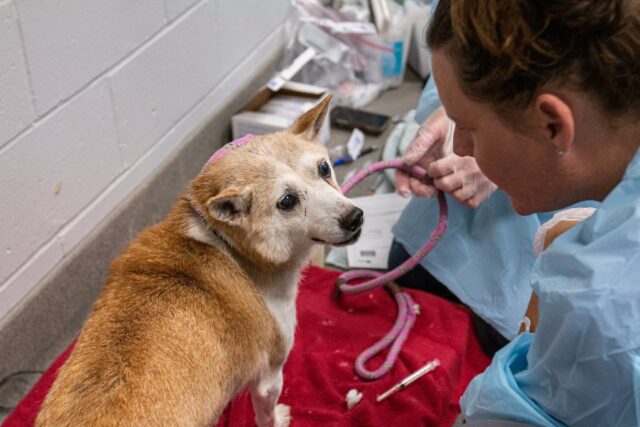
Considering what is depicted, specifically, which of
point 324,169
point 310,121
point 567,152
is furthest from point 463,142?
point 310,121

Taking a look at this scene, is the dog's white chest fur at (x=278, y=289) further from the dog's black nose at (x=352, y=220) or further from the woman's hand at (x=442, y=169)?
the woman's hand at (x=442, y=169)

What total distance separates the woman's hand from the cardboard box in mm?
870

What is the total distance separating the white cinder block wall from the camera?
5.21 feet

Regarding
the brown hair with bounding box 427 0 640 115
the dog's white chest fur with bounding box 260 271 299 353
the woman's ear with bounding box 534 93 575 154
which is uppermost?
the brown hair with bounding box 427 0 640 115

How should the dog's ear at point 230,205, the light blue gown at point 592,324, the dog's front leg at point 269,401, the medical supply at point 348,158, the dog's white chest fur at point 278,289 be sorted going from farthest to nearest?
the medical supply at point 348,158
the dog's front leg at point 269,401
the dog's white chest fur at point 278,289
the dog's ear at point 230,205
the light blue gown at point 592,324

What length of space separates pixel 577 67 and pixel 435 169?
81 cm

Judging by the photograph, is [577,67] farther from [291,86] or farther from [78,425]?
[291,86]

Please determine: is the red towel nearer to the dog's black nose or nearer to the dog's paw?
the dog's paw

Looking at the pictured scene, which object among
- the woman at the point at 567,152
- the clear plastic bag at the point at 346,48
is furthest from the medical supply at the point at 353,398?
the clear plastic bag at the point at 346,48

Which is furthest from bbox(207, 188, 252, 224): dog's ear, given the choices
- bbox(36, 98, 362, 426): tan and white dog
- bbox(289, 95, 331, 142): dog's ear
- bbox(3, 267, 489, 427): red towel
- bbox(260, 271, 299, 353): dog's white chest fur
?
bbox(3, 267, 489, 427): red towel

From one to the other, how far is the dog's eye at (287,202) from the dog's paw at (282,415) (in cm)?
58

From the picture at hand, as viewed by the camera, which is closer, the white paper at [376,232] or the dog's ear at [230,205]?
the dog's ear at [230,205]

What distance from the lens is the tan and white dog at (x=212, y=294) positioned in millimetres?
1089

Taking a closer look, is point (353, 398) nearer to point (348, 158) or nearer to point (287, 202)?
point (287, 202)
